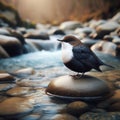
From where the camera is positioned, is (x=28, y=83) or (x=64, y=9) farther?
(x=64, y=9)

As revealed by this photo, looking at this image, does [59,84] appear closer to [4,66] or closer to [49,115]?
[49,115]

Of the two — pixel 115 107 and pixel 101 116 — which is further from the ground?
pixel 115 107

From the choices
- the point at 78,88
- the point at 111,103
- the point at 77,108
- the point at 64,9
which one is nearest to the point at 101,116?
the point at 77,108

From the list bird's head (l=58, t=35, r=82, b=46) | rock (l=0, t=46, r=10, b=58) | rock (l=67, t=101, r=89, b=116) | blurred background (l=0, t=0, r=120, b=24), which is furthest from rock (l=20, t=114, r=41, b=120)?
blurred background (l=0, t=0, r=120, b=24)

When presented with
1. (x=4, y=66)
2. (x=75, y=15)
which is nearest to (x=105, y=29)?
(x=4, y=66)

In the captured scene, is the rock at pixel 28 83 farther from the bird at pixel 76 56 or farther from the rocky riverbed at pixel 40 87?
the bird at pixel 76 56

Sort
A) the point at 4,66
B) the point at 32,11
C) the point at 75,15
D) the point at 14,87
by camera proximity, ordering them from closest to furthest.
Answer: the point at 14,87, the point at 4,66, the point at 75,15, the point at 32,11

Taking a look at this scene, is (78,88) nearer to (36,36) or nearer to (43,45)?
(43,45)
